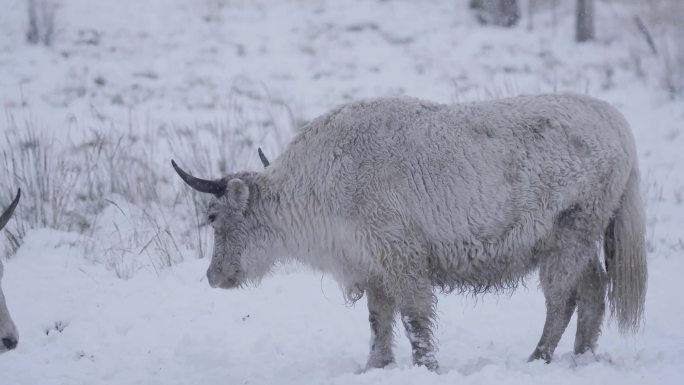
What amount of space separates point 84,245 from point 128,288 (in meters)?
1.32

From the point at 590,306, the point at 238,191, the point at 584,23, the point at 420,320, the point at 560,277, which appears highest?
the point at 238,191

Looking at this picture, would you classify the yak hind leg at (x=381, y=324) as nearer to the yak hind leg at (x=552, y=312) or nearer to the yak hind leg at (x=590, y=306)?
the yak hind leg at (x=552, y=312)

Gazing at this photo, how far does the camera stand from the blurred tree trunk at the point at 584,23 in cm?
1941

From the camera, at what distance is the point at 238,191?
20.0 feet

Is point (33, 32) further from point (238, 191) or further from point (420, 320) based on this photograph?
point (420, 320)

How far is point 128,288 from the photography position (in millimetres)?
7910

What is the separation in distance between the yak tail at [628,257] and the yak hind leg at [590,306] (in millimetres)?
93

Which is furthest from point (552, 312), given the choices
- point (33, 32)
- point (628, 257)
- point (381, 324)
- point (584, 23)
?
point (33, 32)

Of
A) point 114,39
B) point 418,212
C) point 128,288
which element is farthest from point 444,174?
point 114,39

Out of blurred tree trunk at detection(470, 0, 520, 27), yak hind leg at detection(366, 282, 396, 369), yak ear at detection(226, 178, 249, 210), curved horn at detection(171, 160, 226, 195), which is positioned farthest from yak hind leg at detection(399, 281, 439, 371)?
blurred tree trunk at detection(470, 0, 520, 27)

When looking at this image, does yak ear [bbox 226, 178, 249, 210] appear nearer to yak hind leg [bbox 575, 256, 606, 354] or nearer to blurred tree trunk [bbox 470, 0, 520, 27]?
yak hind leg [bbox 575, 256, 606, 354]

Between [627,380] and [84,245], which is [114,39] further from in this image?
[627,380]

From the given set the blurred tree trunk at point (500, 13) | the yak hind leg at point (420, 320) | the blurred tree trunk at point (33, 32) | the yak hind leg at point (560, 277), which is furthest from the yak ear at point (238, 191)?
the blurred tree trunk at point (500, 13)

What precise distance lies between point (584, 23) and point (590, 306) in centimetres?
1456
